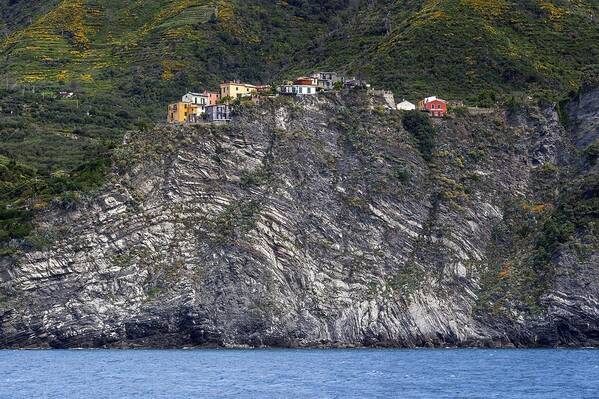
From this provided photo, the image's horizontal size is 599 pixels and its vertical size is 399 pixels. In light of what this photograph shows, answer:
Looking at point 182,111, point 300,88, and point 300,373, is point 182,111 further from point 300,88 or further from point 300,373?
point 300,373

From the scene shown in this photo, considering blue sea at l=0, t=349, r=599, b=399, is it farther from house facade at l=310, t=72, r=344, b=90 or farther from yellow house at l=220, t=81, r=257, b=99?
yellow house at l=220, t=81, r=257, b=99

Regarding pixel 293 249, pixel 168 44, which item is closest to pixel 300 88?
pixel 293 249

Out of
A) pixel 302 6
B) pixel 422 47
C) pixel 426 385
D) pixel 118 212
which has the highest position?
pixel 302 6

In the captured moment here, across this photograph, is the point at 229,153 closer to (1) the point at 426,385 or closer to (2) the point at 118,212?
(2) the point at 118,212

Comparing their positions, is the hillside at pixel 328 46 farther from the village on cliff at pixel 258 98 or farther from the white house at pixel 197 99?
the white house at pixel 197 99

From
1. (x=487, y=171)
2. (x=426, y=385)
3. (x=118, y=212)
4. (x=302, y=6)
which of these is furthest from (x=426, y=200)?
(x=302, y=6)

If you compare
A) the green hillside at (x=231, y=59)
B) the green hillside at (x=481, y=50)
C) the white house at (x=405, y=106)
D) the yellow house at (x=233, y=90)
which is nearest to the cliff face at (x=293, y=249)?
the green hillside at (x=231, y=59)
